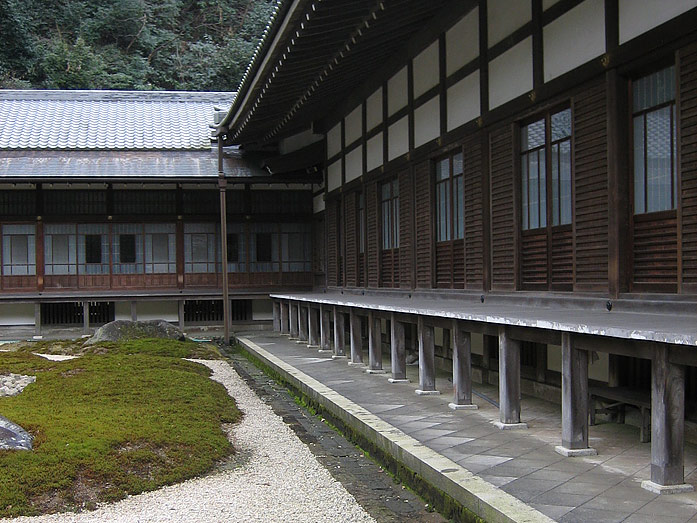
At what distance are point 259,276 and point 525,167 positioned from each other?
44.6 feet

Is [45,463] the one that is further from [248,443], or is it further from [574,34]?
[574,34]

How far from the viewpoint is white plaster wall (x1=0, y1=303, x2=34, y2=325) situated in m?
20.4

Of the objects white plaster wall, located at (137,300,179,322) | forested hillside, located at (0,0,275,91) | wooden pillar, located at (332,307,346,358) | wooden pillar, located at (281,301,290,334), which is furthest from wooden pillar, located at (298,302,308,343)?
forested hillside, located at (0,0,275,91)

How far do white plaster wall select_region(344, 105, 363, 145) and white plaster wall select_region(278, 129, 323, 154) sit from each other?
2.94 m

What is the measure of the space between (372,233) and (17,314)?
433 inches

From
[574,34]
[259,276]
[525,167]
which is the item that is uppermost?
[574,34]

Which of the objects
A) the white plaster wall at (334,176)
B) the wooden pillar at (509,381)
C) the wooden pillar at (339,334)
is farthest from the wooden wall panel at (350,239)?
the wooden pillar at (509,381)

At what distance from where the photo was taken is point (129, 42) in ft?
137

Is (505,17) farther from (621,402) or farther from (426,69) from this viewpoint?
(621,402)

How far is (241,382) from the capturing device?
39.0 feet

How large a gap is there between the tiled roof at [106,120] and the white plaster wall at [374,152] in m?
8.64

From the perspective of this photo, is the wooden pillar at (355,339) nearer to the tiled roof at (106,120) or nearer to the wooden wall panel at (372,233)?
the wooden wall panel at (372,233)

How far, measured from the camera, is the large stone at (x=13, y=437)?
6145 mm

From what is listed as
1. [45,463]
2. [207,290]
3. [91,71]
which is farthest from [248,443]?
[91,71]
